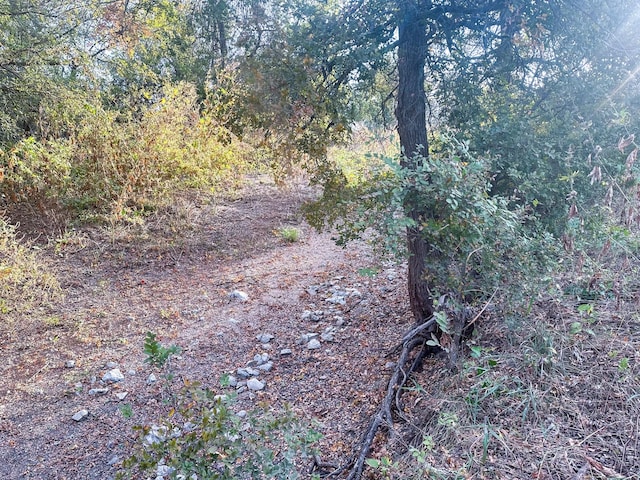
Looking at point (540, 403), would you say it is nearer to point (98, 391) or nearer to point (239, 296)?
point (98, 391)

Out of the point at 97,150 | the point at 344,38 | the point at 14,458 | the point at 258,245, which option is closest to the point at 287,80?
the point at 344,38

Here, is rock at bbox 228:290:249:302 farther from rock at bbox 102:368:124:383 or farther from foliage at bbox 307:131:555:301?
foliage at bbox 307:131:555:301

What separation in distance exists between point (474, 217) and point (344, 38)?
1.29 metres

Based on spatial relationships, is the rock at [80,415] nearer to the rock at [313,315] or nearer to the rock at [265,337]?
the rock at [265,337]

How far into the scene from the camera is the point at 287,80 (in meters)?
2.55

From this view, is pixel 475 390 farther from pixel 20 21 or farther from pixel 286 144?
pixel 20 21

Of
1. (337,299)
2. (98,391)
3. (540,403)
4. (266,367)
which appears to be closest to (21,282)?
(98,391)

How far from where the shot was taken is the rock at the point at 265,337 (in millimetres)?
3353

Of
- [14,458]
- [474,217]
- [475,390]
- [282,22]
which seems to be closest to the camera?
[475,390]

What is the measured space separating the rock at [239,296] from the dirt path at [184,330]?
6 cm

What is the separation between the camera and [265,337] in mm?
3383

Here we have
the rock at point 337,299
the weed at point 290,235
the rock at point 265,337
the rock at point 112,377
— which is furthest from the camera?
the weed at point 290,235

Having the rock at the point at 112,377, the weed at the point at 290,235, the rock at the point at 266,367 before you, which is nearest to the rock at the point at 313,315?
the rock at the point at 266,367

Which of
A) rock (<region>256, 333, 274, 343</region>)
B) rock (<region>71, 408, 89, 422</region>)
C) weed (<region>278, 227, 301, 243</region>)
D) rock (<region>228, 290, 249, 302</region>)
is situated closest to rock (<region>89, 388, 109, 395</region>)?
rock (<region>71, 408, 89, 422</region>)
